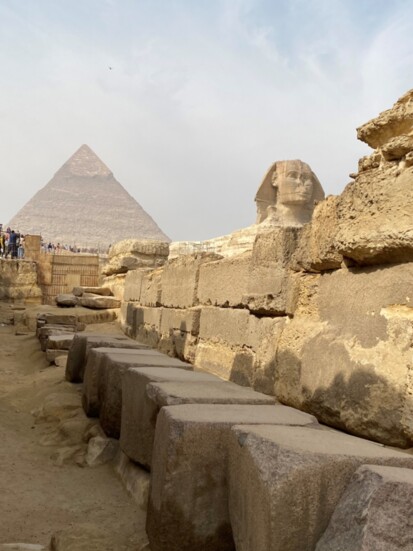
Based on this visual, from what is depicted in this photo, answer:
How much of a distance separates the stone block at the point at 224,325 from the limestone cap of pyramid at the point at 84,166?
125 meters

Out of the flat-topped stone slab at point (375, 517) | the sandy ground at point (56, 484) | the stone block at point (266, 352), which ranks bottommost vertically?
the sandy ground at point (56, 484)

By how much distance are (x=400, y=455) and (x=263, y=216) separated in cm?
2056

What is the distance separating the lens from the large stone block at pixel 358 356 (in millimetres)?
2299

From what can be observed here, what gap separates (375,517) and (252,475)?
1.38 feet

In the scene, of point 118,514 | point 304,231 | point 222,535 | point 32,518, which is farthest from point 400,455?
point 304,231

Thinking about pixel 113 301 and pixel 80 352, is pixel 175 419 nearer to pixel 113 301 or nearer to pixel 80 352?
pixel 80 352

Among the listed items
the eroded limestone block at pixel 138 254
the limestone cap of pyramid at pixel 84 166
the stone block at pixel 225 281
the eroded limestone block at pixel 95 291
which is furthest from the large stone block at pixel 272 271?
the limestone cap of pyramid at pixel 84 166

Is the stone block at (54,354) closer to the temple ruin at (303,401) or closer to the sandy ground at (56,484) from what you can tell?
the sandy ground at (56,484)

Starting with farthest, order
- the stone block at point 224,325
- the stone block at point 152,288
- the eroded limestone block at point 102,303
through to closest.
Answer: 1. the eroded limestone block at point 102,303
2. the stone block at point 152,288
3. the stone block at point 224,325

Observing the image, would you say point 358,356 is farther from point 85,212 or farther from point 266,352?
point 85,212

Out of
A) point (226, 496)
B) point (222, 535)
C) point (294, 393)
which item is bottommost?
point (222, 535)

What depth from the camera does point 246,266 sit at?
4754 millimetres

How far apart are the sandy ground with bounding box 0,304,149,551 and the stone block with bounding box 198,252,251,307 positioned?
1550 millimetres

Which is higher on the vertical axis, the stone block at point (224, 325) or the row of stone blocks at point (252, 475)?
the stone block at point (224, 325)
